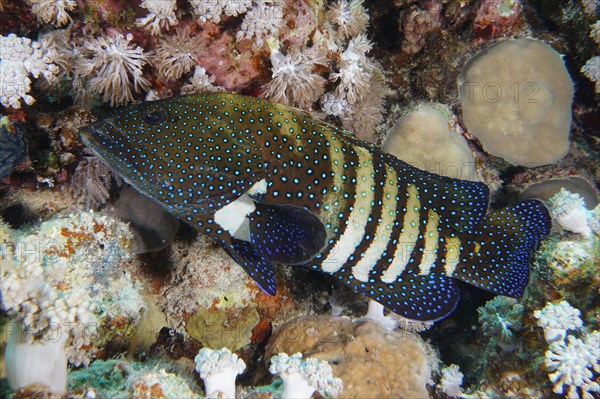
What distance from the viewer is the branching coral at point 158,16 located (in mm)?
3242

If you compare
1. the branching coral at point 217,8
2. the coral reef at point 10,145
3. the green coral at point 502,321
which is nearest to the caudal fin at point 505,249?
the green coral at point 502,321

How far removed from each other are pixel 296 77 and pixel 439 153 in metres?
2.09

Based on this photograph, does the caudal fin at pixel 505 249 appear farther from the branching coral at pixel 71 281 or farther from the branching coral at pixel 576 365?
the branching coral at pixel 71 281

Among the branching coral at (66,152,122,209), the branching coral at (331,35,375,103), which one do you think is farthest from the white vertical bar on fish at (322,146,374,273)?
the branching coral at (66,152,122,209)

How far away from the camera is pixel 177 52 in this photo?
349 centimetres

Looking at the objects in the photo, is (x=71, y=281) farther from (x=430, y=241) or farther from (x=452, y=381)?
(x=452, y=381)

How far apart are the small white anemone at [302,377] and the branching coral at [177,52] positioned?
2.73m

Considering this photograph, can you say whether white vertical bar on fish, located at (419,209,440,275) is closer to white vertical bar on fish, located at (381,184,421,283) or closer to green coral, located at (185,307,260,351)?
white vertical bar on fish, located at (381,184,421,283)

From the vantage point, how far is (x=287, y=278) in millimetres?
4812

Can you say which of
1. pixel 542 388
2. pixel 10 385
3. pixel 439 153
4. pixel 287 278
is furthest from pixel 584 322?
pixel 10 385

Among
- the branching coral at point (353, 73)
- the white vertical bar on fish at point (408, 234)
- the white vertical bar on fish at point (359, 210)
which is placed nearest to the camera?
Answer: the white vertical bar on fish at point (359, 210)

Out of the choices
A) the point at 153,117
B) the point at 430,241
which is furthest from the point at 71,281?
the point at 430,241

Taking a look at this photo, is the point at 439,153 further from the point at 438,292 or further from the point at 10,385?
the point at 10,385

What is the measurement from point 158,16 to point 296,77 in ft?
4.38
